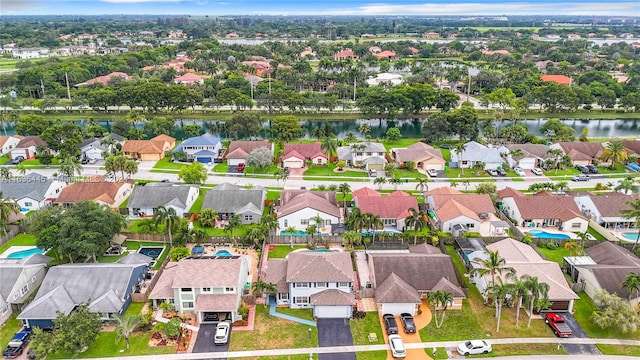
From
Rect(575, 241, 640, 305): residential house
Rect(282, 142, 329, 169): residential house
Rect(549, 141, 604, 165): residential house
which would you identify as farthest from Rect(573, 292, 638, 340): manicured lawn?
Rect(282, 142, 329, 169): residential house

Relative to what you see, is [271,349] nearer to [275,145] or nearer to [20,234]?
[20,234]

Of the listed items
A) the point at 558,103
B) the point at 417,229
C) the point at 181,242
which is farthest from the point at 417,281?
the point at 558,103

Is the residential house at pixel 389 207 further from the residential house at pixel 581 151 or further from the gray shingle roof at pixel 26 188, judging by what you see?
the gray shingle roof at pixel 26 188

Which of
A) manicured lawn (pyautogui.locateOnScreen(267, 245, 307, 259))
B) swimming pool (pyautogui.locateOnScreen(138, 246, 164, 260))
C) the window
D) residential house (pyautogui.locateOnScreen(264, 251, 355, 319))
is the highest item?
residential house (pyautogui.locateOnScreen(264, 251, 355, 319))

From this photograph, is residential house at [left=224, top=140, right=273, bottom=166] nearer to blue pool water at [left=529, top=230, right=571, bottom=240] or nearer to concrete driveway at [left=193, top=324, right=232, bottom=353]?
concrete driveway at [left=193, top=324, right=232, bottom=353]

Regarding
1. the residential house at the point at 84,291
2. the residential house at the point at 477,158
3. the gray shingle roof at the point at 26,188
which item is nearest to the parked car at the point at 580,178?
the residential house at the point at 477,158
